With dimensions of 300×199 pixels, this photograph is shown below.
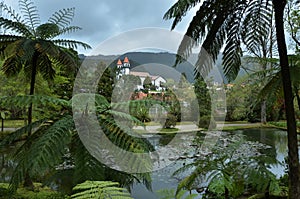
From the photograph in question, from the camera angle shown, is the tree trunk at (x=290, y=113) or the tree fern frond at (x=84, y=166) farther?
the tree trunk at (x=290, y=113)

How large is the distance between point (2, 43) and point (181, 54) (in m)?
2.14

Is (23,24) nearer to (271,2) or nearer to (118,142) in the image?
(118,142)

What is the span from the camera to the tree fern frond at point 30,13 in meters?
3.31

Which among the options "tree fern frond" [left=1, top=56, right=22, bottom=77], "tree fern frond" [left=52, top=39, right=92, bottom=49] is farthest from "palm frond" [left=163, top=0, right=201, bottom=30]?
"tree fern frond" [left=1, top=56, right=22, bottom=77]

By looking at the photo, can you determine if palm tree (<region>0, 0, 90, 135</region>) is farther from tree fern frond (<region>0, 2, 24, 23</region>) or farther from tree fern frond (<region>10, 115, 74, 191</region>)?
tree fern frond (<region>10, 115, 74, 191</region>)

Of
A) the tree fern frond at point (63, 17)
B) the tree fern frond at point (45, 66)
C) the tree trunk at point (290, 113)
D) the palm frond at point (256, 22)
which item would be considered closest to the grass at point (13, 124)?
the tree fern frond at point (45, 66)

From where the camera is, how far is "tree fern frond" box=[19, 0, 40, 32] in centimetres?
331

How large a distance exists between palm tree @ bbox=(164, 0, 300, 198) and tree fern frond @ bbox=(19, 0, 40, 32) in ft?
6.08

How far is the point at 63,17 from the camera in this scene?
354cm

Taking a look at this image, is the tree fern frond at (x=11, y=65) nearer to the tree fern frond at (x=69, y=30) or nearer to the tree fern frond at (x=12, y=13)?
the tree fern frond at (x=12, y=13)

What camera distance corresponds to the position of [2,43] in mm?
3133

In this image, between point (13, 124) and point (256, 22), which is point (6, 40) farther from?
point (13, 124)

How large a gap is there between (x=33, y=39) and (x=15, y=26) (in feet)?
0.82

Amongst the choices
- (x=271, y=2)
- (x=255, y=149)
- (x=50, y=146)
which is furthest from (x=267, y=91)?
(x=255, y=149)
